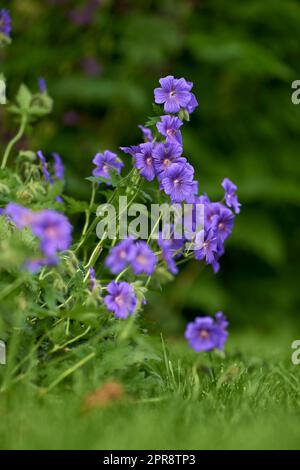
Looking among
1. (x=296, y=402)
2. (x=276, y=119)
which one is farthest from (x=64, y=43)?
(x=296, y=402)

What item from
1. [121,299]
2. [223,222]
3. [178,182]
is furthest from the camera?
[223,222]

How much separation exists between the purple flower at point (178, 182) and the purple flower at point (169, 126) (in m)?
0.08

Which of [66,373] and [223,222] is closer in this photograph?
[66,373]

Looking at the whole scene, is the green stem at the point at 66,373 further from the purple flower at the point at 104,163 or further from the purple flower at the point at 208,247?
the purple flower at the point at 104,163

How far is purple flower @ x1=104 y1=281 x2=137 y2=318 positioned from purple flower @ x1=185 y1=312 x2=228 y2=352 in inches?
5.4

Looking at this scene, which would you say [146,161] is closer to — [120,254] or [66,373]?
[120,254]

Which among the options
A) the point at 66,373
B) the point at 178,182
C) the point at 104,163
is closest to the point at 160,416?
the point at 66,373

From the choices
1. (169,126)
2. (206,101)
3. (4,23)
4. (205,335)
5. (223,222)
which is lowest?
(205,335)

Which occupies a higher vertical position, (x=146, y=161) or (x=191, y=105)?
(x=191, y=105)

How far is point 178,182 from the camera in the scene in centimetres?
210

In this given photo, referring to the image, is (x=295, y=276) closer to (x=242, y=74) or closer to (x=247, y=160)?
(x=247, y=160)

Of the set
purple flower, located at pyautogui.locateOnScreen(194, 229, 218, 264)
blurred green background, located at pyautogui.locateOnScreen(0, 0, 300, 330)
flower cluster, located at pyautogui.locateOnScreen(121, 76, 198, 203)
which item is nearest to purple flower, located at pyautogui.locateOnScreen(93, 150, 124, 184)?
flower cluster, located at pyautogui.locateOnScreen(121, 76, 198, 203)

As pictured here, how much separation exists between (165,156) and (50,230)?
52cm

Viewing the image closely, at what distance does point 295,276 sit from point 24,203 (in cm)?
404
